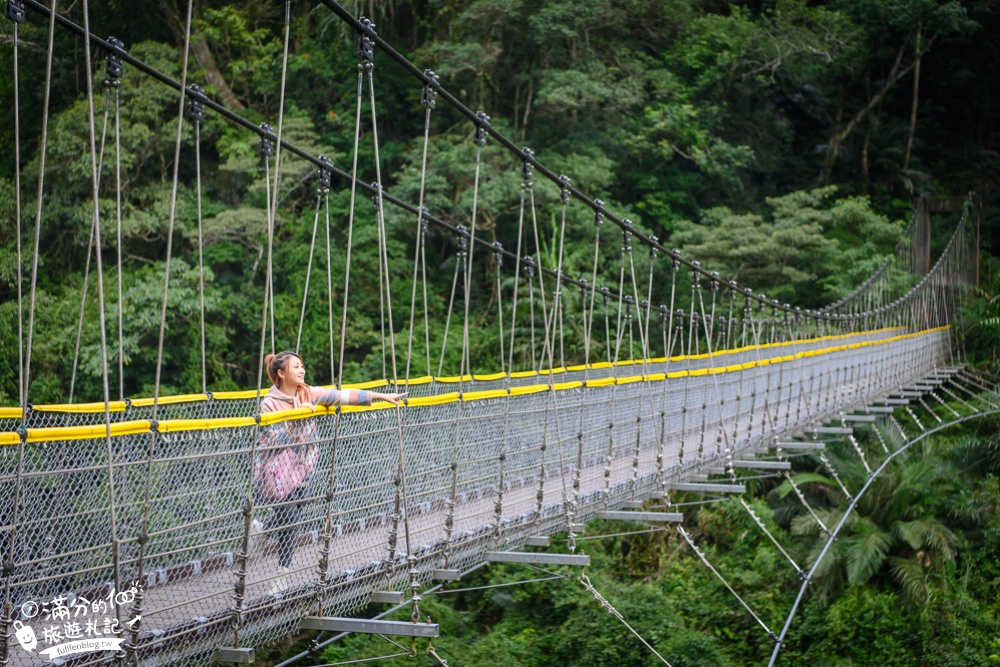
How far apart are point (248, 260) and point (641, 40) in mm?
5475

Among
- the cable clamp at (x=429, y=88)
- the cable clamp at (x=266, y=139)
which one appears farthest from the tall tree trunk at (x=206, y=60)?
the cable clamp at (x=429, y=88)

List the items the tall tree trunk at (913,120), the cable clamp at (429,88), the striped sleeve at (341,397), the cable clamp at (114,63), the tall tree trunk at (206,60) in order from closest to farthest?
the cable clamp at (114,63) → the striped sleeve at (341,397) → the cable clamp at (429,88) → the tall tree trunk at (206,60) → the tall tree trunk at (913,120)

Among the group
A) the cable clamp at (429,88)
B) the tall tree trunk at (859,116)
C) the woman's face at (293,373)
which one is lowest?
the woman's face at (293,373)

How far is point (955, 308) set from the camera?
16234mm

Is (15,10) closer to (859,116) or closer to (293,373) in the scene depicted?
(293,373)

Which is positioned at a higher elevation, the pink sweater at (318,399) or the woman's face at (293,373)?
the woman's face at (293,373)

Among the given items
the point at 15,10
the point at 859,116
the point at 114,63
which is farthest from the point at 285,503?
the point at 859,116

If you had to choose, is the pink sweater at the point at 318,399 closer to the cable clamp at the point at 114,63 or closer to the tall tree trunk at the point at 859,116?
the cable clamp at the point at 114,63

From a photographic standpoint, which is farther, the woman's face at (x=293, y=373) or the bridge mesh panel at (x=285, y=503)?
Answer: the woman's face at (x=293, y=373)

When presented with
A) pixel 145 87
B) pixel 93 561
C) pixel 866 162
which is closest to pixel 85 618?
pixel 93 561

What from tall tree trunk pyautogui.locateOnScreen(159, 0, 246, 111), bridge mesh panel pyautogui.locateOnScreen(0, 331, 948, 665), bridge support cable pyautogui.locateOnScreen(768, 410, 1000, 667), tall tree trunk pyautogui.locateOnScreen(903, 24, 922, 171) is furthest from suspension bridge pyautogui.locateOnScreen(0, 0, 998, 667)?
tall tree trunk pyautogui.locateOnScreen(903, 24, 922, 171)

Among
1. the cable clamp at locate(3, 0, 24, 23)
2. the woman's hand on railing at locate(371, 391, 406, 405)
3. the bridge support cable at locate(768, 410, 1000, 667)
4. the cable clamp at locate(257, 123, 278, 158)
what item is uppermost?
the cable clamp at locate(3, 0, 24, 23)

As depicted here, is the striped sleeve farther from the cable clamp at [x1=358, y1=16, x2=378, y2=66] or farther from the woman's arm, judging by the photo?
the cable clamp at [x1=358, y1=16, x2=378, y2=66]

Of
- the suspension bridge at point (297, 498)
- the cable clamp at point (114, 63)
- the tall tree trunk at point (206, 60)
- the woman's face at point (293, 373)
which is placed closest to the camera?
the suspension bridge at point (297, 498)
